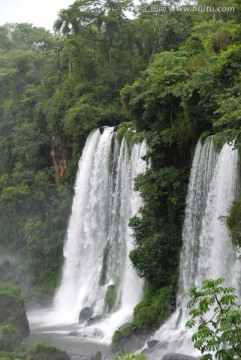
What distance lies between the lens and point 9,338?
16547 mm

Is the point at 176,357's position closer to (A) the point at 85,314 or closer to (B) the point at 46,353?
(B) the point at 46,353

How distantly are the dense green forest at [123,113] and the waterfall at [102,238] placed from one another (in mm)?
1161

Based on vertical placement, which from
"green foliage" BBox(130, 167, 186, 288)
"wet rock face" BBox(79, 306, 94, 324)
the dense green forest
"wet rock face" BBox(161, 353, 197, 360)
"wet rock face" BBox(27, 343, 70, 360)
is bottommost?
"wet rock face" BBox(161, 353, 197, 360)

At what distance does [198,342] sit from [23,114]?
2951 centimetres

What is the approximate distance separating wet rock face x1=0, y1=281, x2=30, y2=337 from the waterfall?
7.51 feet

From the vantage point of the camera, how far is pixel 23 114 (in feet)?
110

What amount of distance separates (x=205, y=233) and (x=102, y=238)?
8263mm

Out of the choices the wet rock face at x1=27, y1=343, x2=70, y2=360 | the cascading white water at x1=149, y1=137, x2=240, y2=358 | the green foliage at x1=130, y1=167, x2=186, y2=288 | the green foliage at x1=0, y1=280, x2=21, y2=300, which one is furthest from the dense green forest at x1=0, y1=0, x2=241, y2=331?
the green foliage at x1=0, y1=280, x2=21, y2=300

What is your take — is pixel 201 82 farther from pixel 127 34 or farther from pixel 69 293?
pixel 127 34

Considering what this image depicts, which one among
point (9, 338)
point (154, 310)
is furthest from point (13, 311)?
point (154, 310)

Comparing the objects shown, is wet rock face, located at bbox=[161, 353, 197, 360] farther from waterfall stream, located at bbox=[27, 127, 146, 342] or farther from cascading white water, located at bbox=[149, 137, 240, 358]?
waterfall stream, located at bbox=[27, 127, 146, 342]

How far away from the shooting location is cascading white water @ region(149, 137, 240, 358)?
14484 mm

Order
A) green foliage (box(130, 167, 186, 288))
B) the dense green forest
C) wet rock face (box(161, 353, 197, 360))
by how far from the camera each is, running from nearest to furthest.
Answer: wet rock face (box(161, 353, 197, 360))
the dense green forest
green foliage (box(130, 167, 186, 288))

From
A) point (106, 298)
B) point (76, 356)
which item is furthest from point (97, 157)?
point (76, 356)
